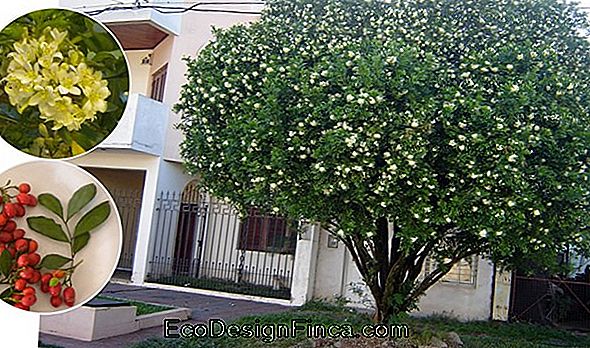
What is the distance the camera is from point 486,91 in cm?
529

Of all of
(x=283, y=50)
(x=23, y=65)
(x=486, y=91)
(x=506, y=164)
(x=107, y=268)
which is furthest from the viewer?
(x=283, y=50)

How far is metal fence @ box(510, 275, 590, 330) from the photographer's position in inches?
415

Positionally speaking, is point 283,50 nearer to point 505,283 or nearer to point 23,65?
point 23,65

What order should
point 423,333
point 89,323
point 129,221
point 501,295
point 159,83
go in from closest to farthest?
point 89,323 < point 423,333 < point 501,295 < point 129,221 < point 159,83

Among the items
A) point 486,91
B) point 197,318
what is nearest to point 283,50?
point 486,91

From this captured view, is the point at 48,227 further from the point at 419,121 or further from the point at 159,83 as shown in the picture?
the point at 159,83

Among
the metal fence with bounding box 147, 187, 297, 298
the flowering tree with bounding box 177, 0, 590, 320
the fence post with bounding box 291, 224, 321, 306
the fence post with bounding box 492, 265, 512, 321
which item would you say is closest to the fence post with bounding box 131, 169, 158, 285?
the metal fence with bounding box 147, 187, 297, 298

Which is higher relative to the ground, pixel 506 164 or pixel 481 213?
pixel 506 164

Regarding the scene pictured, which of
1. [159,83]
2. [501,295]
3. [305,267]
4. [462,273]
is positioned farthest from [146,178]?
[501,295]

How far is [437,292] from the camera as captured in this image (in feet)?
35.3

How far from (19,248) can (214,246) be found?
11308 mm

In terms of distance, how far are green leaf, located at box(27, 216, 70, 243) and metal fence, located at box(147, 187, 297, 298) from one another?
10.3 metres

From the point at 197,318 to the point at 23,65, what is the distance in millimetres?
7640

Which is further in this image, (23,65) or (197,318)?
(197,318)
